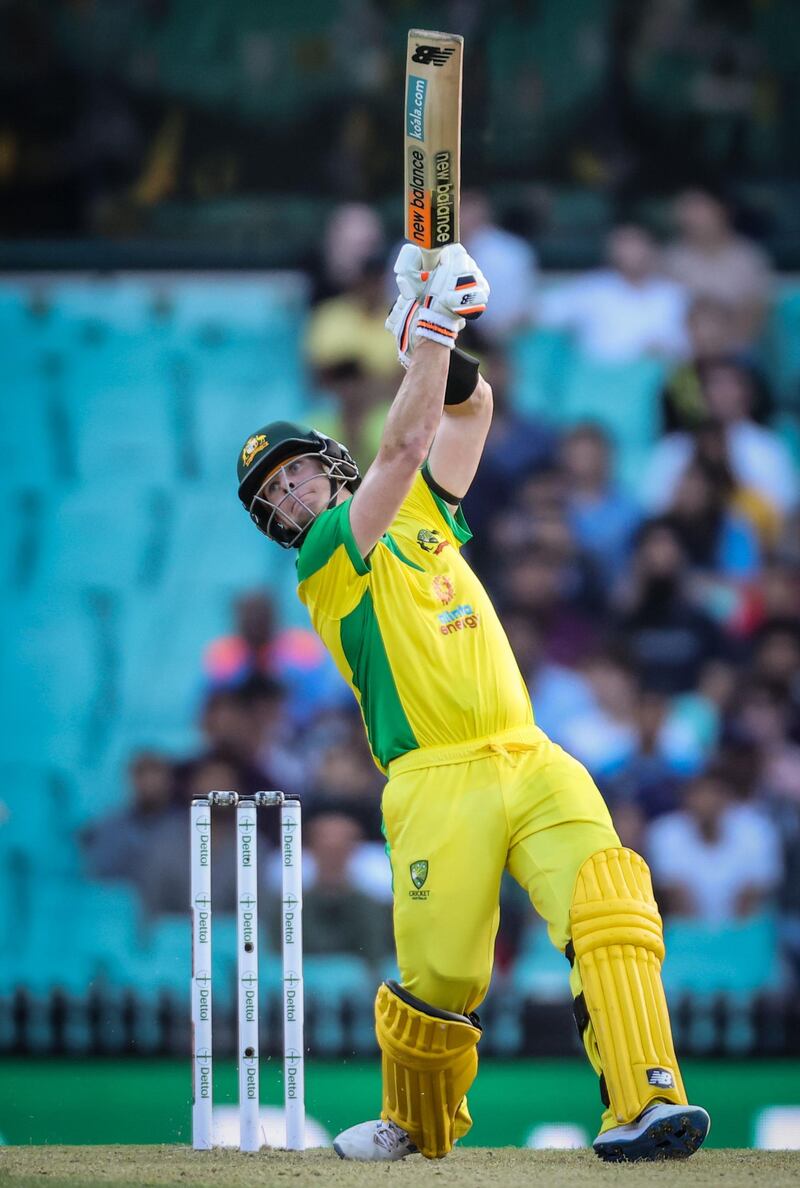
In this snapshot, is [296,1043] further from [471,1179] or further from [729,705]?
[729,705]

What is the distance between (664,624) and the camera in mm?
8930

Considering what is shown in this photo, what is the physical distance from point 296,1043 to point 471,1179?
737mm

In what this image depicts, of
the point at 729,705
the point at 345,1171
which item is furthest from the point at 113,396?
the point at 345,1171

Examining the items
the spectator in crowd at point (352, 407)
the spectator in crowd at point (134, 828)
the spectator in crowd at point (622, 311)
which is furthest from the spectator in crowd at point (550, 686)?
the spectator in crowd at point (134, 828)

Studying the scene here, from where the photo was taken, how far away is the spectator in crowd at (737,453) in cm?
914

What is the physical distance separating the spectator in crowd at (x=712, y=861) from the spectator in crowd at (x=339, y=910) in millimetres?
1454

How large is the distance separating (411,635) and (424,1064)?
1.09 m

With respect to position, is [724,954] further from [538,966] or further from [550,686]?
[550,686]

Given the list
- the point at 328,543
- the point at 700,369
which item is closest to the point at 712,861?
the point at 700,369

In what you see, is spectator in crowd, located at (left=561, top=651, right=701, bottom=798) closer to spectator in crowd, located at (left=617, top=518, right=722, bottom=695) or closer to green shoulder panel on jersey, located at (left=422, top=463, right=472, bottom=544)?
spectator in crowd, located at (left=617, top=518, right=722, bottom=695)

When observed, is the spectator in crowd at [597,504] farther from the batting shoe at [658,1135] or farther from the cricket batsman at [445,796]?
the batting shoe at [658,1135]

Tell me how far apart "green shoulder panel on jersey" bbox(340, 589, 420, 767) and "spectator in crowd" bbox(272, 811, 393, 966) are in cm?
334

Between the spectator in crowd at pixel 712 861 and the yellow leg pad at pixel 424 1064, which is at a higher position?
the spectator in crowd at pixel 712 861

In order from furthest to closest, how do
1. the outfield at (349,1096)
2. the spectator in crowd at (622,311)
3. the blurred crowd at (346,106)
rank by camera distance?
1. the blurred crowd at (346,106)
2. the spectator in crowd at (622,311)
3. the outfield at (349,1096)
